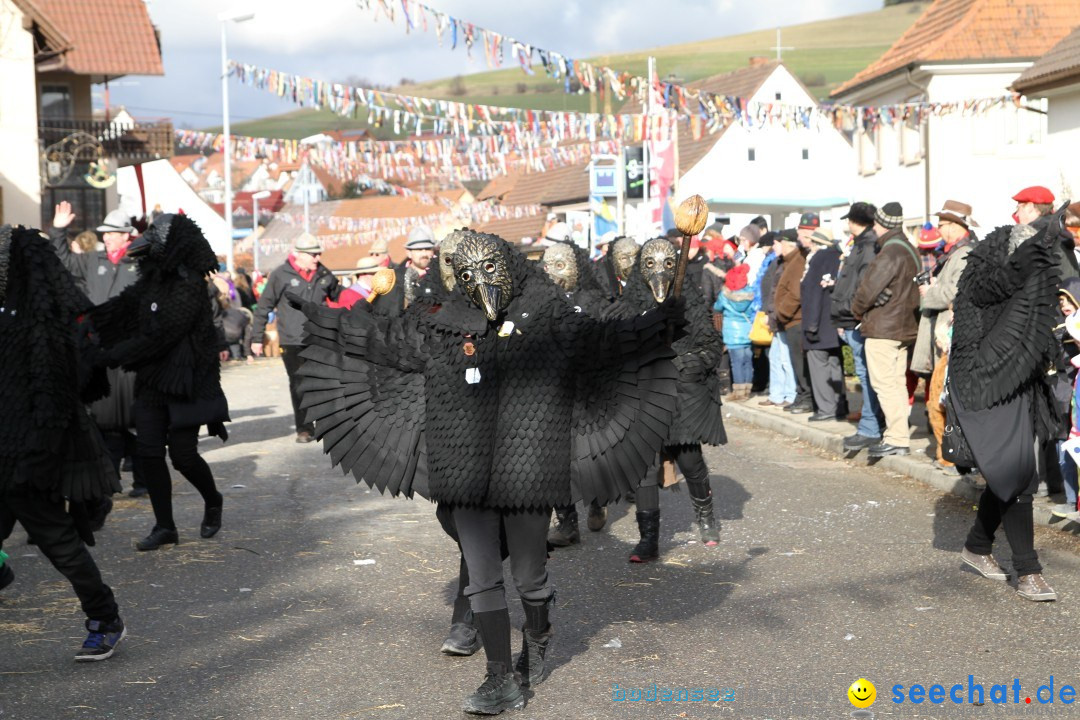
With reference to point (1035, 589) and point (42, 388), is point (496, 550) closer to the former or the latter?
point (42, 388)

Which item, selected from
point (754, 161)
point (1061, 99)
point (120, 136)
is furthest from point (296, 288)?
point (754, 161)

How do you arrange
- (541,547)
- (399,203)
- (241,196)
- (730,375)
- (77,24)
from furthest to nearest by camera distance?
(241,196) < (399,203) < (77,24) < (730,375) < (541,547)

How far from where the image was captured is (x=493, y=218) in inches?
2527

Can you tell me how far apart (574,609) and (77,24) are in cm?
3977

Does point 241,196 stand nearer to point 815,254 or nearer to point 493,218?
point 493,218

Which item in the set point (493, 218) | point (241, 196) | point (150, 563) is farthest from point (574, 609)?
point (241, 196)

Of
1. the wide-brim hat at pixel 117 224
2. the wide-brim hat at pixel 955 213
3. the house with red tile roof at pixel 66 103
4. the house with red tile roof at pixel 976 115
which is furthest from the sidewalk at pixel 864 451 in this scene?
the house with red tile roof at pixel 66 103

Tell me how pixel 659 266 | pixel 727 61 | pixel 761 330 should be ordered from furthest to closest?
pixel 727 61 < pixel 761 330 < pixel 659 266

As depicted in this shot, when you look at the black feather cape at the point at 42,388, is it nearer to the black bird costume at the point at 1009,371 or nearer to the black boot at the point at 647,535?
the black boot at the point at 647,535

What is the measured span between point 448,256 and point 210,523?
438 cm

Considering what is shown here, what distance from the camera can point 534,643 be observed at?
575 cm

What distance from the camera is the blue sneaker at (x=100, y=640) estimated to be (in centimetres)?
619

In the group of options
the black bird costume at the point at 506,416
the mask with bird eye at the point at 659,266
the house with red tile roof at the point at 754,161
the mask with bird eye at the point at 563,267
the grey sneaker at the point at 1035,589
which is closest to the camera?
the black bird costume at the point at 506,416

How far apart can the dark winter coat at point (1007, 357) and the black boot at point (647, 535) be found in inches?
74.4
